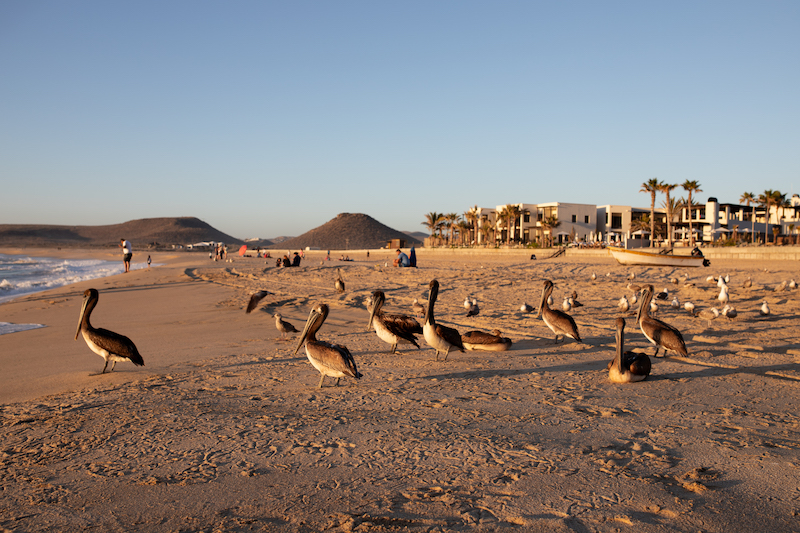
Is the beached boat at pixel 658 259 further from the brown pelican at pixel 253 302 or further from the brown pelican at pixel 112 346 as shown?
the brown pelican at pixel 112 346

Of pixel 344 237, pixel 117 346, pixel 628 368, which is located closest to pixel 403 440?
pixel 628 368

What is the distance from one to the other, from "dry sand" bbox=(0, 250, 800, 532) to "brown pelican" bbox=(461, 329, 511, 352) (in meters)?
0.13

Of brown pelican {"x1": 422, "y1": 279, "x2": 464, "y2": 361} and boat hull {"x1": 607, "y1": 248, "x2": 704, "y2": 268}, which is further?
boat hull {"x1": 607, "y1": 248, "x2": 704, "y2": 268}

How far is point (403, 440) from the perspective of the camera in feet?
14.5

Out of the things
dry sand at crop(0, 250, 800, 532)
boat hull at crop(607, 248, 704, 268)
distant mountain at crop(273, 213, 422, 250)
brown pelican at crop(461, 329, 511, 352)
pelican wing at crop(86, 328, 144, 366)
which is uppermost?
distant mountain at crop(273, 213, 422, 250)

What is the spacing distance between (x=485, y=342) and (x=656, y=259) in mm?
25059

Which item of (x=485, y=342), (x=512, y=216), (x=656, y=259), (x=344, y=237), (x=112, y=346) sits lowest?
(x=485, y=342)

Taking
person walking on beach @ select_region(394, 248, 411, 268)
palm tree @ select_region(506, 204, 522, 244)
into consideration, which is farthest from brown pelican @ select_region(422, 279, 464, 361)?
palm tree @ select_region(506, 204, 522, 244)

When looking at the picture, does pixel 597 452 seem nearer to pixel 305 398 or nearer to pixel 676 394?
pixel 676 394

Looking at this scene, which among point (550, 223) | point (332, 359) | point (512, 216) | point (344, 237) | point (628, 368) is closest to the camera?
point (332, 359)

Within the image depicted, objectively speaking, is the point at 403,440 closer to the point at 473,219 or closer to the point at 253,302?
the point at 253,302

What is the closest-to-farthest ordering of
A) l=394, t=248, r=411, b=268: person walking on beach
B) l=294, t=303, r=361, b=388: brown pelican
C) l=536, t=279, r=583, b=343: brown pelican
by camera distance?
l=294, t=303, r=361, b=388: brown pelican, l=536, t=279, r=583, b=343: brown pelican, l=394, t=248, r=411, b=268: person walking on beach

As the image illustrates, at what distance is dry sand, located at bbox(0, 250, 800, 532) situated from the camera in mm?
3242

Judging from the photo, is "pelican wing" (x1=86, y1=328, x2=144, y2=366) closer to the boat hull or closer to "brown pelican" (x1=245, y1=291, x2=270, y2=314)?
"brown pelican" (x1=245, y1=291, x2=270, y2=314)
